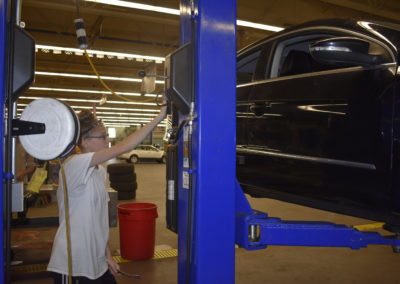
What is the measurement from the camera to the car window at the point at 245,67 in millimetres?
3248

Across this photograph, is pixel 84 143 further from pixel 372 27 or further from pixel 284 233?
pixel 372 27

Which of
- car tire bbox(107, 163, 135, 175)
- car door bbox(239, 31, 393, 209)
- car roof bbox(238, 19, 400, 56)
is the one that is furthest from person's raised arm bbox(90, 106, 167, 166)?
car tire bbox(107, 163, 135, 175)

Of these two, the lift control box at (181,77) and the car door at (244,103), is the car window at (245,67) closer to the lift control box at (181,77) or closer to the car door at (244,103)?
the car door at (244,103)

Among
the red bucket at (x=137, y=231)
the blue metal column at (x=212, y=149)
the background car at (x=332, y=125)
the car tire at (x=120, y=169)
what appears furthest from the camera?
the car tire at (x=120, y=169)

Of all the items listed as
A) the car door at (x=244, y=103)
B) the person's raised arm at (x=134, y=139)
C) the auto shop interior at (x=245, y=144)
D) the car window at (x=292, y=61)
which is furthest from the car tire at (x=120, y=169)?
the person's raised arm at (x=134, y=139)

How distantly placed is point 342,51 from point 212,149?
796mm

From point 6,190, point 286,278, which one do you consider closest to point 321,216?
point 286,278

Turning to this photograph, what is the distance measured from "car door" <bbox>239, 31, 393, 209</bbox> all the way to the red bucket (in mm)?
1498

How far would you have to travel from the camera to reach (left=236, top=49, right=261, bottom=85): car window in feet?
10.7

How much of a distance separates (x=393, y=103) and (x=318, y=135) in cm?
44

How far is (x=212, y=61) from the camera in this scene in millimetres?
1284

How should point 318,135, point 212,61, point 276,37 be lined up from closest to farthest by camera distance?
point 212,61
point 318,135
point 276,37

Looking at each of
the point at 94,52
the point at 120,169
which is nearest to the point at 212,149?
the point at 120,169

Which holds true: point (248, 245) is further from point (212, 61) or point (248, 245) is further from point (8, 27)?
point (8, 27)
